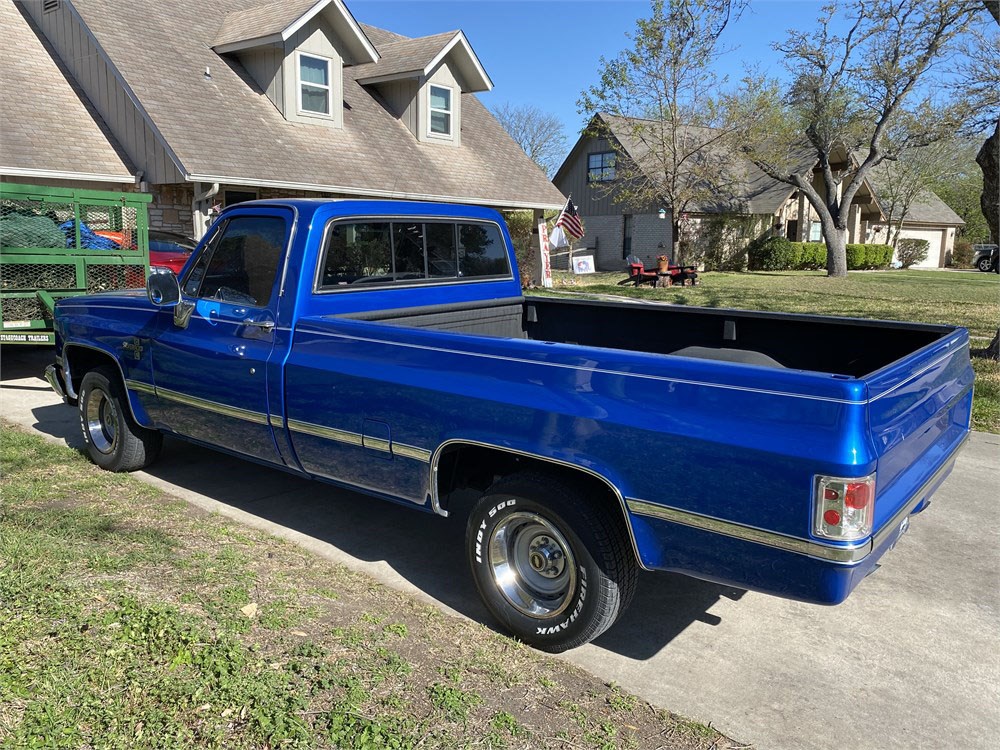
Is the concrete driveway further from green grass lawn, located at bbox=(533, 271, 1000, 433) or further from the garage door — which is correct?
the garage door

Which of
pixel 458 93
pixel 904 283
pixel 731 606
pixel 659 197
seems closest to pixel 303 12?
pixel 458 93

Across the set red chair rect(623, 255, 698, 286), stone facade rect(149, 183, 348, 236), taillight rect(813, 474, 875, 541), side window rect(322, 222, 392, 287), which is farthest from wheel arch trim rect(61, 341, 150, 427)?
red chair rect(623, 255, 698, 286)

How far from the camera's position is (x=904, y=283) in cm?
3016

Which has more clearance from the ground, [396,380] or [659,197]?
[659,197]

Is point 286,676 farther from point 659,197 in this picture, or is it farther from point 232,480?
A: point 659,197

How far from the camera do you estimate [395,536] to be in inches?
197

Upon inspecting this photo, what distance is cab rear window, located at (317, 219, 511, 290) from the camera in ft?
15.2

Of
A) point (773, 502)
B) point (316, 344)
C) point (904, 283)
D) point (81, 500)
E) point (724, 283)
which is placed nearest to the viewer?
point (773, 502)

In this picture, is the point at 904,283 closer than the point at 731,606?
No

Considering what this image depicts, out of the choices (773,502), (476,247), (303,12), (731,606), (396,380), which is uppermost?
(303,12)

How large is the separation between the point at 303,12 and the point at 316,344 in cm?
1447

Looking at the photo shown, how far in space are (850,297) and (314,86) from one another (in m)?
14.6

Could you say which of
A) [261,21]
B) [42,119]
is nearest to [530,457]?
[42,119]

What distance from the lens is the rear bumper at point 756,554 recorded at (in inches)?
111
